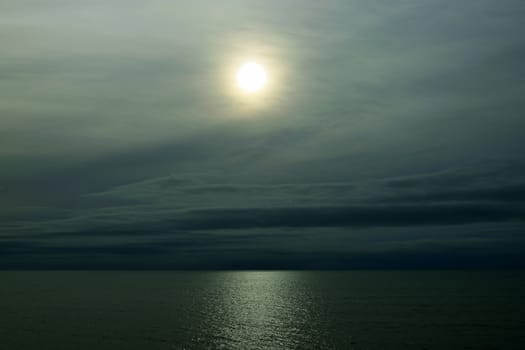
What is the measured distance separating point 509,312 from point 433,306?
81.5ft

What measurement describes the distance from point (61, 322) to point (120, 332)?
2490cm

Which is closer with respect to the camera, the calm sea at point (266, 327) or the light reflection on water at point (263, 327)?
the calm sea at point (266, 327)

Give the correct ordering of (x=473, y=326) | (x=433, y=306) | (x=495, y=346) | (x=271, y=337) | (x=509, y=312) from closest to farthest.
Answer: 1. (x=495, y=346)
2. (x=271, y=337)
3. (x=473, y=326)
4. (x=509, y=312)
5. (x=433, y=306)

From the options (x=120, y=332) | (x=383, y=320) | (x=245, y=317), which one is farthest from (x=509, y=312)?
(x=120, y=332)

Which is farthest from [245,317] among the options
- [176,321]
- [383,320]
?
[383,320]

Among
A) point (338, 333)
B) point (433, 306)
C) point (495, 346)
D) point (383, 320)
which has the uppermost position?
point (433, 306)

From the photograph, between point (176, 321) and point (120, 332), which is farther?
point (176, 321)

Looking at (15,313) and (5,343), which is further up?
(15,313)

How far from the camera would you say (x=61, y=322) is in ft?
381

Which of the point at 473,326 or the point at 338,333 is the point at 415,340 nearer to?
the point at 338,333

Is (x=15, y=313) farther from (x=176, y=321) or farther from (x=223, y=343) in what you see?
(x=223, y=343)

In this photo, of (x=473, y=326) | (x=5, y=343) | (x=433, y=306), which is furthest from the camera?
(x=433, y=306)

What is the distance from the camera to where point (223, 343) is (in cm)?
9056

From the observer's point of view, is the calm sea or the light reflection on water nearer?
the calm sea
